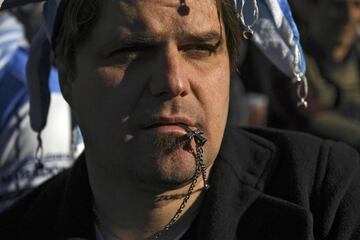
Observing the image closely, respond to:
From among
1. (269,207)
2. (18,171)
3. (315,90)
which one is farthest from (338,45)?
(269,207)

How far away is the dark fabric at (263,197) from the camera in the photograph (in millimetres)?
2045

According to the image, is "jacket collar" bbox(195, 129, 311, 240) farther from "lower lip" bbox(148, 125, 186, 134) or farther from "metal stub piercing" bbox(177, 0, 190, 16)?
"metal stub piercing" bbox(177, 0, 190, 16)

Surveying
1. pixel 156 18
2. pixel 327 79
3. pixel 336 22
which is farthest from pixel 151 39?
pixel 336 22

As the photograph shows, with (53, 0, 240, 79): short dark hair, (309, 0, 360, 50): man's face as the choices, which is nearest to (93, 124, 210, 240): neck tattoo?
(53, 0, 240, 79): short dark hair

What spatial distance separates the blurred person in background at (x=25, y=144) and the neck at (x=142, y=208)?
0.63 m

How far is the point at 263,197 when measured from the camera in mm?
2113

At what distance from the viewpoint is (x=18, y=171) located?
112 inches

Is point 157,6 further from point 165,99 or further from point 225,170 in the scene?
point 225,170

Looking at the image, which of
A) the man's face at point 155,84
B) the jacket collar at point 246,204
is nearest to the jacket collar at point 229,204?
the jacket collar at point 246,204

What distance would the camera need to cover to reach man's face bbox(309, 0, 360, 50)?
4.84 metres

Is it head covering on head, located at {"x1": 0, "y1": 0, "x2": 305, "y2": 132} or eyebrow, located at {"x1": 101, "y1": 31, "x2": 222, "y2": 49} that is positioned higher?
eyebrow, located at {"x1": 101, "y1": 31, "x2": 222, "y2": 49}

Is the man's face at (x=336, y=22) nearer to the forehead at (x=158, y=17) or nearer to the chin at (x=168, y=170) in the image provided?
the forehead at (x=158, y=17)

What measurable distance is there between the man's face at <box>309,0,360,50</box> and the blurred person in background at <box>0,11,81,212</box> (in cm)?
237

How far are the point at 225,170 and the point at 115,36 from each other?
472 millimetres
